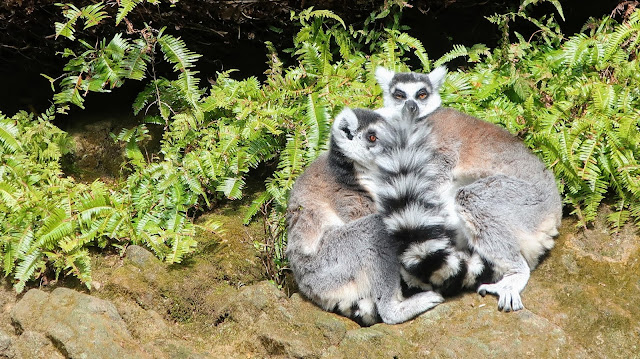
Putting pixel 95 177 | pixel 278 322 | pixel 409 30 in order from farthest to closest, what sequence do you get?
pixel 409 30 → pixel 95 177 → pixel 278 322

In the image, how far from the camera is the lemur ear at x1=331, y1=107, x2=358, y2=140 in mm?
5102

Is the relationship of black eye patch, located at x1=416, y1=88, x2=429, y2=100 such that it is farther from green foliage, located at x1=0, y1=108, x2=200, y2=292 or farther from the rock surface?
green foliage, located at x1=0, y1=108, x2=200, y2=292

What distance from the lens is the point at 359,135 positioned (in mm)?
5098

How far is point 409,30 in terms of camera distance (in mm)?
7461

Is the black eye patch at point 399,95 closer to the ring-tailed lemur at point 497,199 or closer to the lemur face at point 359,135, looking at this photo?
the ring-tailed lemur at point 497,199

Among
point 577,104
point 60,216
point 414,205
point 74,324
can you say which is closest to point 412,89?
point 577,104

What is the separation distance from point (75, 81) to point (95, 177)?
1111 mm

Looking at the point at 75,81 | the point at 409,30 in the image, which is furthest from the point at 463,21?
the point at 75,81

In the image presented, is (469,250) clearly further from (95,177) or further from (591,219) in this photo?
(95,177)

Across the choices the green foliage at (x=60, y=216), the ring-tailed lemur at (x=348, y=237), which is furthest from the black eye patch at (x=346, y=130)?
the green foliage at (x=60, y=216)

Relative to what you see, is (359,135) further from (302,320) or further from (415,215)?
(302,320)

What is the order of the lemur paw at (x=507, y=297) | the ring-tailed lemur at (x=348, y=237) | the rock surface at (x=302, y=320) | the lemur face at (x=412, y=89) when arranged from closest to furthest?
the rock surface at (x=302, y=320) → the lemur paw at (x=507, y=297) → the ring-tailed lemur at (x=348, y=237) → the lemur face at (x=412, y=89)

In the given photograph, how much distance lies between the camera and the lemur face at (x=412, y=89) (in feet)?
19.4

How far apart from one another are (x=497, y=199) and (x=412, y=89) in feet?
5.67
